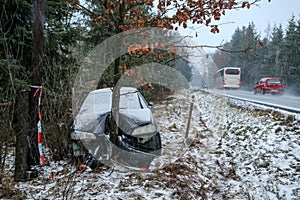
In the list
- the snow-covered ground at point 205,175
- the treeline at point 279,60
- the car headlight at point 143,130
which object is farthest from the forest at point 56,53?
the treeline at point 279,60

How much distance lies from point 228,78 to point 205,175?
1084 inches

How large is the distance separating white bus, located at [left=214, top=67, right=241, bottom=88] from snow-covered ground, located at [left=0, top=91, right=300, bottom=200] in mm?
23598

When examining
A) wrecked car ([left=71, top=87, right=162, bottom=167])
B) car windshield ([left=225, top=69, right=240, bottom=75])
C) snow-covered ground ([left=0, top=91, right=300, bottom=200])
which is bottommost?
snow-covered ground ([left=0, top=91, right=300, bottom=200])

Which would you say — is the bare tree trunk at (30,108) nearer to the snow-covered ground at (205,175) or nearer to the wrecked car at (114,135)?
the snow-covered ground at (205,175)

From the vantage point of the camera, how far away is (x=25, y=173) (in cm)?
321

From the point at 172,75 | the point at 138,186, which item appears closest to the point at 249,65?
the point at 172,75

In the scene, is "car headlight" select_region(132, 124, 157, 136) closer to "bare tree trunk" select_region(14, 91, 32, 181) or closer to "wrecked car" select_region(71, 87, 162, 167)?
"wrecked car" select_region(71, 87, 162, 167)

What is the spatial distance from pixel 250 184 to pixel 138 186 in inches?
75.4

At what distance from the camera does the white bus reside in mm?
28766

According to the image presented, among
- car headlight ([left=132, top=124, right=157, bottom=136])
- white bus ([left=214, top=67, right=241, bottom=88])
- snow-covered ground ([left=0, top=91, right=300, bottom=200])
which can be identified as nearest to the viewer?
snow-covered ground ([left=0, top=91, right=300, bottom=200])

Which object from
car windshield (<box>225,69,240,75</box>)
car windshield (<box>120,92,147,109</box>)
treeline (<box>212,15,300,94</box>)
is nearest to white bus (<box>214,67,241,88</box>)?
car windshield (<box>225,69,240,75</box>)

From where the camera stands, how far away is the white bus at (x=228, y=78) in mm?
28766

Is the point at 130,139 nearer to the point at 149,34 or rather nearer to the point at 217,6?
the point at 149,34

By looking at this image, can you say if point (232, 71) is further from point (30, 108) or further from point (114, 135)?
point (30, 108)
